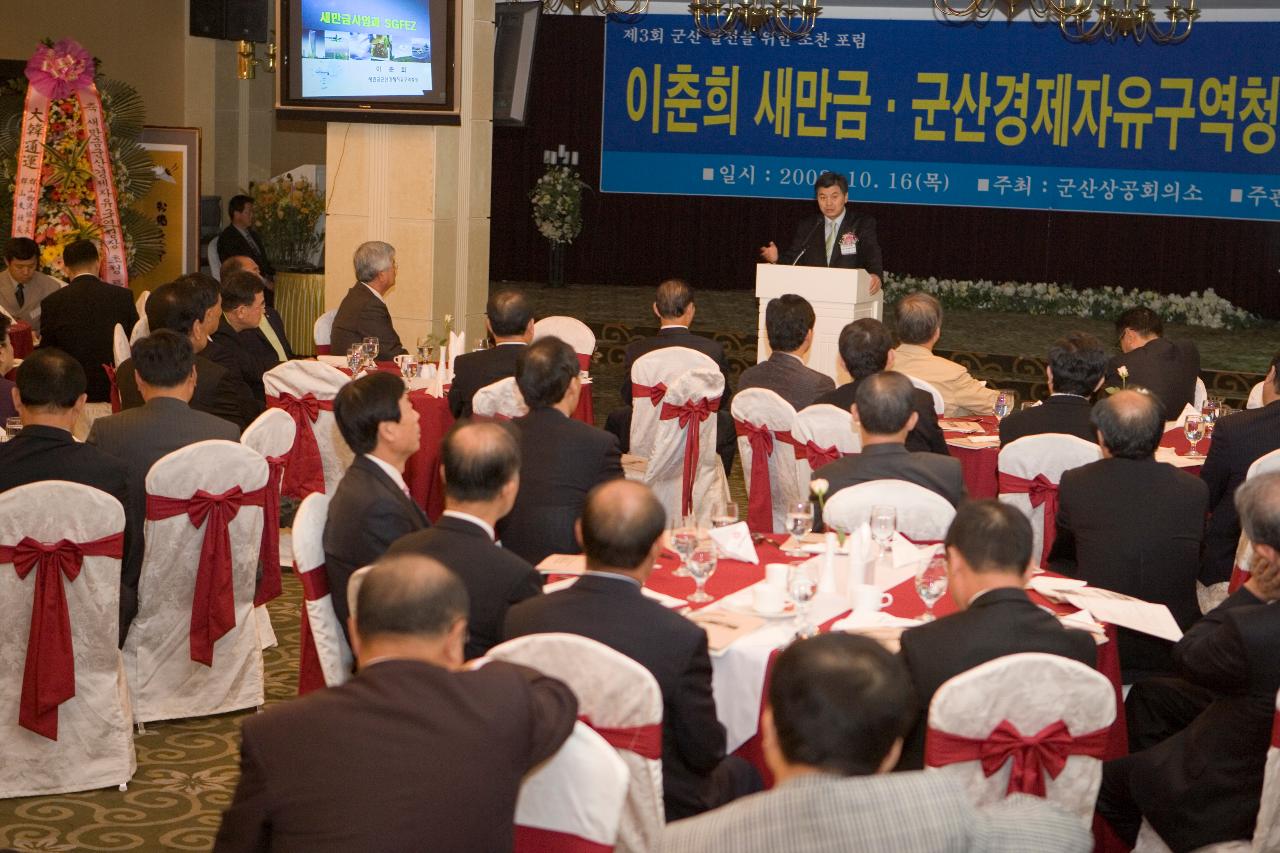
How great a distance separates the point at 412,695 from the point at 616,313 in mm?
10964

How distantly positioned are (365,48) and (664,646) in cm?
664

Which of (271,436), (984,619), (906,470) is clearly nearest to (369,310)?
(271,436)

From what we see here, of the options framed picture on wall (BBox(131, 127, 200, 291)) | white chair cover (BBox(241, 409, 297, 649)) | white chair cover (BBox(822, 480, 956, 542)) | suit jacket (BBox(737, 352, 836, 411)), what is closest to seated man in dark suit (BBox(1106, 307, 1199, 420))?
suit jacket (BBox(737, 352, 836, 411))

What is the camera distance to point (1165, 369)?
6453mm

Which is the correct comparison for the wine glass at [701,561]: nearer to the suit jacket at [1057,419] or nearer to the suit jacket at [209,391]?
the suit jacket at [1057,419]

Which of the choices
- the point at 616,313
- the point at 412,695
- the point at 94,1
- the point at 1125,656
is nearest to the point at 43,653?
the point at 412,695

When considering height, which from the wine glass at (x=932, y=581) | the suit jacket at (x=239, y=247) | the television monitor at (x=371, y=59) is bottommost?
the wine glass at (x=932, y=581)

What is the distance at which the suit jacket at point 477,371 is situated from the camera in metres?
5.88

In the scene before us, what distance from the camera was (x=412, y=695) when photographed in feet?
7.29

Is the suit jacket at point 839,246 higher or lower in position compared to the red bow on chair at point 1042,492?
higher

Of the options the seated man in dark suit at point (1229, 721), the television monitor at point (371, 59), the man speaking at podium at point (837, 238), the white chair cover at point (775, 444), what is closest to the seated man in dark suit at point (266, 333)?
the television monitor at point (371, 59)

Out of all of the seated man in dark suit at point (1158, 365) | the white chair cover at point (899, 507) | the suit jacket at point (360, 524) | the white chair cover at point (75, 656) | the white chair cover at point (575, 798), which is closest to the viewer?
the white chair cover at point (575, 798)

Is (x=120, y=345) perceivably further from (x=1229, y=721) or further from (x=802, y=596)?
(x=1229, y=721)

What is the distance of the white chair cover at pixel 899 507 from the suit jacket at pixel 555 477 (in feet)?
2.59
